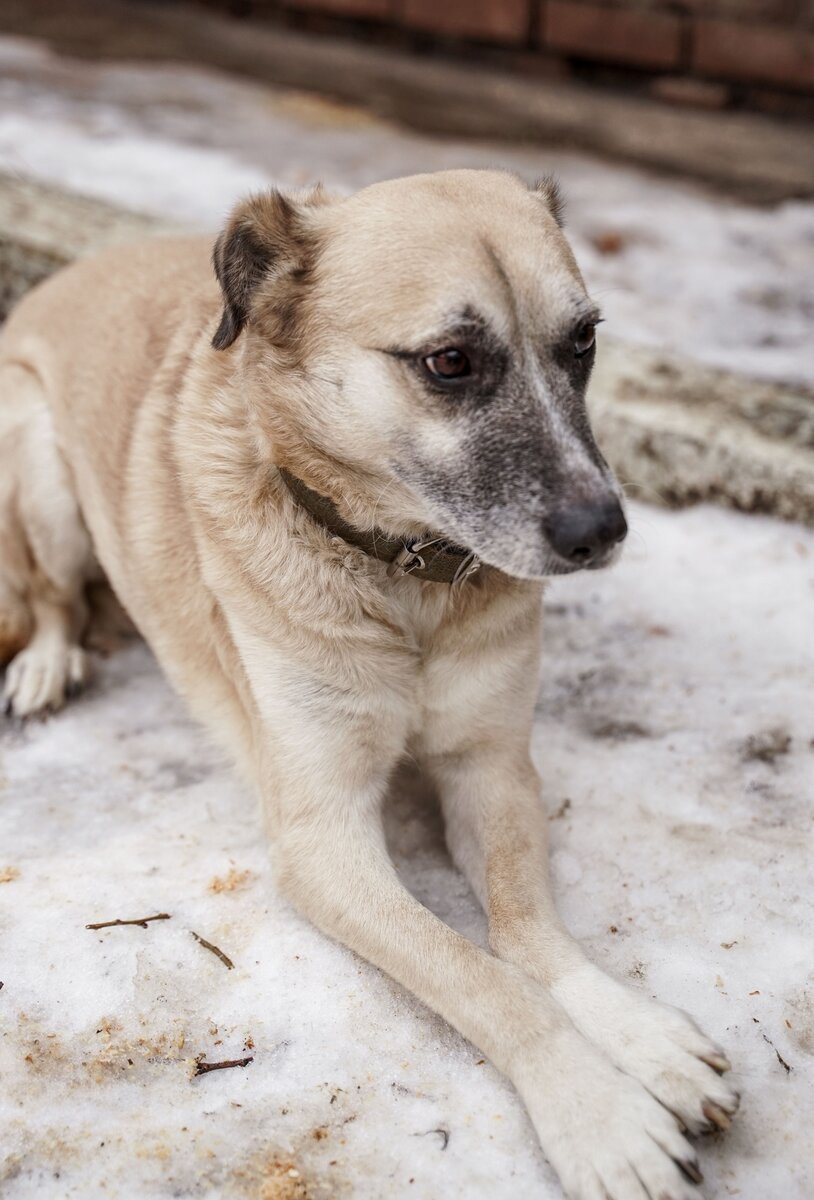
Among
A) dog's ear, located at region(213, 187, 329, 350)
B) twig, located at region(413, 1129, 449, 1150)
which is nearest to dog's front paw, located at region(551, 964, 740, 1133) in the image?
twig, located at region(413, 1129, 449, 1150)

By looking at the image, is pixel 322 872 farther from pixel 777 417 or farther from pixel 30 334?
pixel 777 417

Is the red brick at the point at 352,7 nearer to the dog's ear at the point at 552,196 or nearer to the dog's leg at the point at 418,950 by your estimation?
the dog's ear at the point at 552,196

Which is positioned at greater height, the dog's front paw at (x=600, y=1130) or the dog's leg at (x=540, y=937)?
the dog's front paw at (x=600, y=1130)

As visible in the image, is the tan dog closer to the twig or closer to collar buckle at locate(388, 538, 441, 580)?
collar buckle at locate(388, 538, 441, 580)

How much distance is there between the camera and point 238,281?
2.53 metres

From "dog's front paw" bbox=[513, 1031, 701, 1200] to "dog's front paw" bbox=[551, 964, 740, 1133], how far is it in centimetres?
5

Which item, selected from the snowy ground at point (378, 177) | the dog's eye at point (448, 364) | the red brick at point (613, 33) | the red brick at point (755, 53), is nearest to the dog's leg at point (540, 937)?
the dog's eye at point (448, 364)

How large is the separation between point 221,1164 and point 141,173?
5.41m

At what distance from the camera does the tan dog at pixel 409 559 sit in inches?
87.0

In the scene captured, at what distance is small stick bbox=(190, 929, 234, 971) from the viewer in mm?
2439

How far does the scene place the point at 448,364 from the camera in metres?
2.35

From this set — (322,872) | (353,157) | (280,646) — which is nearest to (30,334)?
(280,646)

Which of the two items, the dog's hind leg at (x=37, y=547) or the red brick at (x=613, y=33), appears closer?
the dog's hind leg at (x=37, y=547)

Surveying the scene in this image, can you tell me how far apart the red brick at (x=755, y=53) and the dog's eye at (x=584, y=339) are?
436 cm
